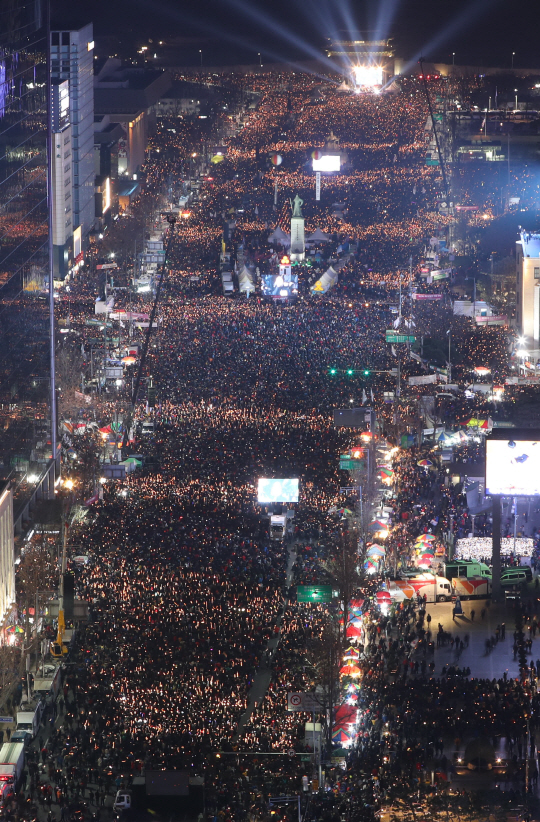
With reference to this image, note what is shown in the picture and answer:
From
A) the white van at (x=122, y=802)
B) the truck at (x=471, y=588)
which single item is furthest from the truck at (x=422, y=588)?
the white van at (x=122, y=802)

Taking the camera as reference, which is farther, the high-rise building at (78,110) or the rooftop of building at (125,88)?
the rooftop of building at (125,88)

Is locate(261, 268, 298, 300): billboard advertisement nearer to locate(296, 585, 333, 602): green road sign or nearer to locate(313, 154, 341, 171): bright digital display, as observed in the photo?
locate(313, 154, 341, 171): bright digital display

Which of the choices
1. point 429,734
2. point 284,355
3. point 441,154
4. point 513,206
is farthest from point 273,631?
point 441,154

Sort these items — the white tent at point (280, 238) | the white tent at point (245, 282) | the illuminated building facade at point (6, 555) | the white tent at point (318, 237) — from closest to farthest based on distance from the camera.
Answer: the illuminated building facade at point (6, 555) → the white tent at point (245, 282) → the white tent at point (280, 238) → the white tent at point (318, 237)

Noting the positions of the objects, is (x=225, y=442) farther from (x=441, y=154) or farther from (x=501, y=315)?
(x=441, y=154)

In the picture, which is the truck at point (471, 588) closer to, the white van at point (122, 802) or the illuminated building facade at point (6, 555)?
the illuminated building facade at point (6, 555)

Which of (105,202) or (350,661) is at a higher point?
(105,202)
